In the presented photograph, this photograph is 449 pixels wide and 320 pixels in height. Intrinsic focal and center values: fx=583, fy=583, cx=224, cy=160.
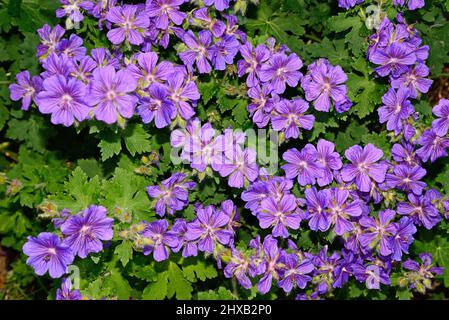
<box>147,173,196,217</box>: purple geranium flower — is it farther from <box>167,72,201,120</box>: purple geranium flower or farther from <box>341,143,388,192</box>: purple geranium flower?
<box>341,143,388,192</box>: purple geranium flower

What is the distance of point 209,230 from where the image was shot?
436 centimetres

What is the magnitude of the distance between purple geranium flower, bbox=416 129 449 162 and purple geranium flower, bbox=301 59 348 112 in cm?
69

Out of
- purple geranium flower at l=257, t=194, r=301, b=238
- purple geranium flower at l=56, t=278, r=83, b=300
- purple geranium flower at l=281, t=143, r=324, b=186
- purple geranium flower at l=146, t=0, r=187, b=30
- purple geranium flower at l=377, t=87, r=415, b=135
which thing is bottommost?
purple geranium flower at l=56, t=278, r=83, b=300

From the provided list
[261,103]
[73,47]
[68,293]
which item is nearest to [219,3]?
[261,103]

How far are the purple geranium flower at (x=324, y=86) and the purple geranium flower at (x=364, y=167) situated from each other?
1.29 ft

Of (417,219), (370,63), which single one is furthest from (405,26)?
(417,219)

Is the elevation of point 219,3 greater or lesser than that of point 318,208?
greater

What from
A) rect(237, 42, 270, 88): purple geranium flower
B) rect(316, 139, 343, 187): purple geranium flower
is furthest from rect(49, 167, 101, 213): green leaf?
rect(316, 139, 343, 187): purple geranium flower

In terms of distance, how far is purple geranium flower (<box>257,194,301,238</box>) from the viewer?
4289 mm

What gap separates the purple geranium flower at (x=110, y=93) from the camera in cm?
393

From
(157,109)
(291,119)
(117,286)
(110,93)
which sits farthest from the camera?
(117,286)

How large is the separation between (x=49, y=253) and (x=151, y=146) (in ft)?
3.80

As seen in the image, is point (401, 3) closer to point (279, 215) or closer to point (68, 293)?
point (279, 215)
